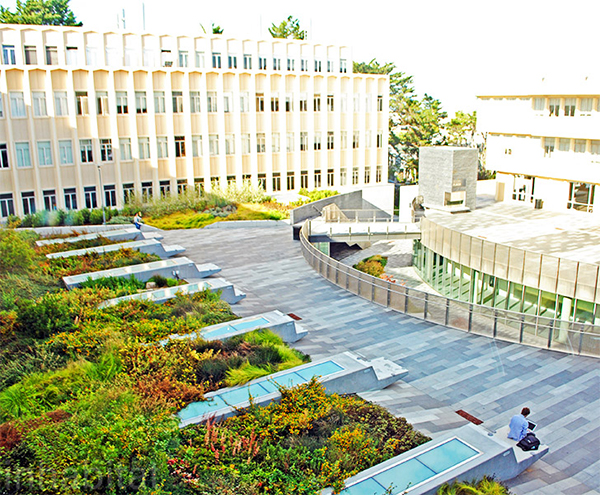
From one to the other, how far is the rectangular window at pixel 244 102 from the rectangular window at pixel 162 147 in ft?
21.2

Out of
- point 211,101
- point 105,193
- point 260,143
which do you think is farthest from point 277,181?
point 105,193

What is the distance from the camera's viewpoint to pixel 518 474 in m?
10.4

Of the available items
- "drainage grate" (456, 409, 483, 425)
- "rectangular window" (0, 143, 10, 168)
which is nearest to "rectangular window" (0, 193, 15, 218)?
"rectangular window" (0, 143, 10, 168)

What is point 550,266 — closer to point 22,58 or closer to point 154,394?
point 154,394

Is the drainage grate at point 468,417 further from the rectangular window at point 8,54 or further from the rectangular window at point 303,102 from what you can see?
the rectangular window at point 8,54

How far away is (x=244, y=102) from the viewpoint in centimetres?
4438

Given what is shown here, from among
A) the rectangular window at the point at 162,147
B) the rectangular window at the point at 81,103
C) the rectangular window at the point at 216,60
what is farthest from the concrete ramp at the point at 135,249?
the rectangular window at the point at 216,60

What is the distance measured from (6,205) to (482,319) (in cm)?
3274

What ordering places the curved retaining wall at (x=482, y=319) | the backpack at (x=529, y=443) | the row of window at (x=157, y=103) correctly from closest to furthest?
the backpack at (x=529, y=443), the curved retaining wall at (x=482, y=319), the row of window at (x=157, y=103)

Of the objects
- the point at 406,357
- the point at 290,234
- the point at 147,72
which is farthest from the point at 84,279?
the point at 147,72

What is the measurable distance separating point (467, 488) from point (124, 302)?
1148 centimetres

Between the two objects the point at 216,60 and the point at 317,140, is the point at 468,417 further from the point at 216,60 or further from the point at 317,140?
the point at 216,60

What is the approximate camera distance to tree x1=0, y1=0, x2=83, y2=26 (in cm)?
6675

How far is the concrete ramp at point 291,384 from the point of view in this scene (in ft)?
36.0
